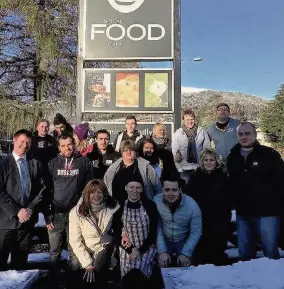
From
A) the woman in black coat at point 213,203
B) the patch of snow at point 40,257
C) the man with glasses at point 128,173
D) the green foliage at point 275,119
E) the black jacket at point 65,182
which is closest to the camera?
the black jacket at point 65,182

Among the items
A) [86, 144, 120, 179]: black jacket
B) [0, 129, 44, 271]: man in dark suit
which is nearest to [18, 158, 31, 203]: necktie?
[0, 129, 44, 271]: man in dark suit

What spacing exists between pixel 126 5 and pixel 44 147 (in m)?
4.10

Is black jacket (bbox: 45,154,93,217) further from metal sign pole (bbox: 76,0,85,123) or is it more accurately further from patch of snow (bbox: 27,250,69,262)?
metal sign pole (bbox: 76,0,85,123)

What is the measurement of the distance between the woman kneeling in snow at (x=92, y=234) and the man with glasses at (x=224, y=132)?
7.22 ft

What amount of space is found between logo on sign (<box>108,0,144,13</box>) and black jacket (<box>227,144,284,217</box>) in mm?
5234

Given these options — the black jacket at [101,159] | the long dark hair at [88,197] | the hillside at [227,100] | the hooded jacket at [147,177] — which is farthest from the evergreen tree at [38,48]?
the hillside at [227,100]

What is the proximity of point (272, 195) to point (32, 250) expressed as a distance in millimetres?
3398

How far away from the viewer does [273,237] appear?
4293mm

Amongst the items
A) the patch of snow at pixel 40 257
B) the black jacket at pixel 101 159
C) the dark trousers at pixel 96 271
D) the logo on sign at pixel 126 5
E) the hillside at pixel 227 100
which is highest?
the hillside at pixel 227 100

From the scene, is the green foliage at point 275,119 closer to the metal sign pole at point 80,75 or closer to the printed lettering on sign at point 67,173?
the metal sign pole at point 80,75

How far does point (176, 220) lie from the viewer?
432 cm

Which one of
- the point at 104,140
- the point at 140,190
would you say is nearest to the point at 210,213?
the point at 140,190

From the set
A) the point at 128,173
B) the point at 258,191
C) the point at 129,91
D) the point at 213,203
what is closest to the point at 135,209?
the point at 128,173

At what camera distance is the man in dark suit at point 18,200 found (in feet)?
14.0
